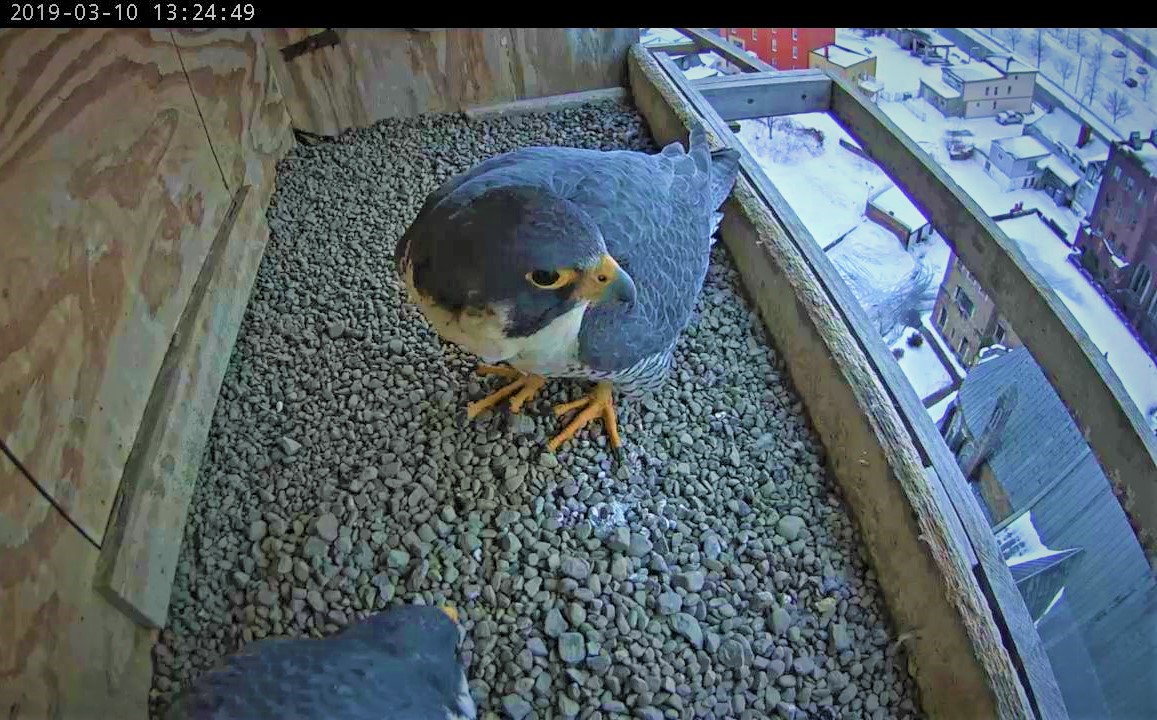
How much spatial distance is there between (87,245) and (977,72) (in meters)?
2.13

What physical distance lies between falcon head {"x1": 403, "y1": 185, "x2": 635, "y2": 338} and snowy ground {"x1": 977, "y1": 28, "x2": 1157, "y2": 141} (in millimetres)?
966

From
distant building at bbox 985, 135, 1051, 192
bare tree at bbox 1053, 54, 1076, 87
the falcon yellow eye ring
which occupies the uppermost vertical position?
the falcon yellow eye ring

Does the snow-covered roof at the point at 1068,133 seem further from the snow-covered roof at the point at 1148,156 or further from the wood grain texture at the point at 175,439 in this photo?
the wood grain texture at the point at 175,439

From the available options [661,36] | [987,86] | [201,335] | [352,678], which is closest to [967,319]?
[987,86]

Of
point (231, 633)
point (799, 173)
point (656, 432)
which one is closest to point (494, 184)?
point (656, 432)

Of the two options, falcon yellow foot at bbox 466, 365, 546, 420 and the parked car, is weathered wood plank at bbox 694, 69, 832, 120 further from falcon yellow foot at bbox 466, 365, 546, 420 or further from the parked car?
falcon yellow foot at bbox 466, 365, 546, 420

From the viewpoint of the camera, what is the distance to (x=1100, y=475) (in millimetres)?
1622

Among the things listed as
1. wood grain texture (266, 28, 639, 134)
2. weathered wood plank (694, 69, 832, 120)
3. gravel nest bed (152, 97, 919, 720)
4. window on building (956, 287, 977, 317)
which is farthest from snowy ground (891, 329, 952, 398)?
wood grain texture (266, 28, 639, 134)

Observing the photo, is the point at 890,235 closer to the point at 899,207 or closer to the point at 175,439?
the point at 899,207

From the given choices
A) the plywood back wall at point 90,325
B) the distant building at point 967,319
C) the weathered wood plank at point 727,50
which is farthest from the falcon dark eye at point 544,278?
the weathered wood plank at point 727,50

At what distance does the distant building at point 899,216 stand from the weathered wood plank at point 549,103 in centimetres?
114

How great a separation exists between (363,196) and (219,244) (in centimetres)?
57

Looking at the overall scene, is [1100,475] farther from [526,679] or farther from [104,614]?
[104,614]

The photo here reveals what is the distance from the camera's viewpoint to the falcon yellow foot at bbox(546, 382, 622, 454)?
6.20ft
